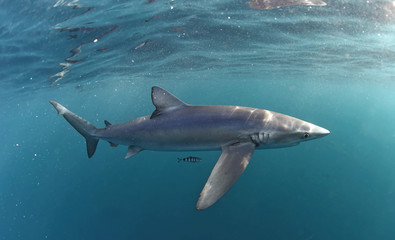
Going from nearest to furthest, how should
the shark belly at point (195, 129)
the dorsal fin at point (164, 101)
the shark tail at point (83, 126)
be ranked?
1. the shark belly at point (195, 129)
2. the dorsal fin at point (164, 101)
3. the shark tail at point (83, 126)

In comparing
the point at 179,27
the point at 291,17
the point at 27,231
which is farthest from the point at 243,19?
the point at 27,231

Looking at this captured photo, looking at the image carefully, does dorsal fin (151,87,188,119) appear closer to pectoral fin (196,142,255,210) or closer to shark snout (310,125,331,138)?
pectoral fin (196,142,255,210)

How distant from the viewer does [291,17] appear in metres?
11.1

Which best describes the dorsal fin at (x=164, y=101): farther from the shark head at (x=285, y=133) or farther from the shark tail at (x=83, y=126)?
the shark tail at (x=83, y=126)

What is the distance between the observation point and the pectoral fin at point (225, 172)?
10.0 feet

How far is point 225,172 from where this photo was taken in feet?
11.5

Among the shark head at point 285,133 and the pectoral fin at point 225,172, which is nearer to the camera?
the pectoral fin at point 225,172

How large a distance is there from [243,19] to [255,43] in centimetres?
498

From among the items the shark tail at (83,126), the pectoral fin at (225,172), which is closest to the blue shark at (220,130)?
the pectoral fin at (225,172)

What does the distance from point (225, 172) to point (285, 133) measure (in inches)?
65.6

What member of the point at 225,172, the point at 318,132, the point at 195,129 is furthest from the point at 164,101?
the point at 318,132

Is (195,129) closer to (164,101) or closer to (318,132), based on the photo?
(164,101)

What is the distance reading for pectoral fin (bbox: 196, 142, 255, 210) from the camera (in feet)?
10.0

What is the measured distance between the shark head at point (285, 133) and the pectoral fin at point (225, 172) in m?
0.37
